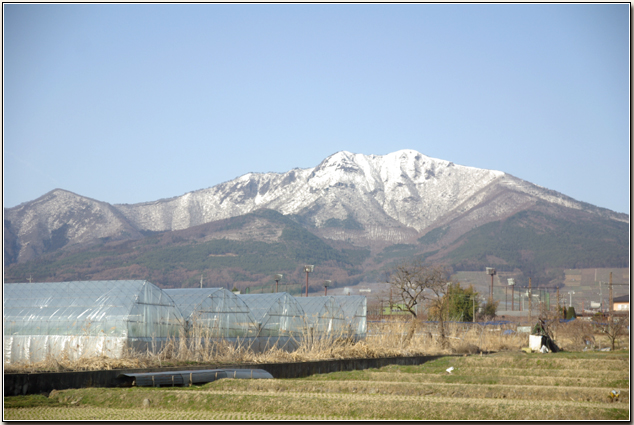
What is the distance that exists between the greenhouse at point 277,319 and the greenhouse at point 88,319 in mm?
5624

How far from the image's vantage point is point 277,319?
2831cm

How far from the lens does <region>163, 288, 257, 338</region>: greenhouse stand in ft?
82.3

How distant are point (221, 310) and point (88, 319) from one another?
693 centimetres

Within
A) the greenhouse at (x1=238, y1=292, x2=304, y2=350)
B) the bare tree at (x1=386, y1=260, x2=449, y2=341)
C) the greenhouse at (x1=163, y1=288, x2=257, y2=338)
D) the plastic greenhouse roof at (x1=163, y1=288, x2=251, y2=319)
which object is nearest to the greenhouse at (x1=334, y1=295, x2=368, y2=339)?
the bare tree at (x1=386, y1=260, x2=449, y2=341)

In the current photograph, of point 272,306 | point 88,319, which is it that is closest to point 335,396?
point 88,319

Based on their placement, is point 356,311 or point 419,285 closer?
point 356,311

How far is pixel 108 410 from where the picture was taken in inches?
441

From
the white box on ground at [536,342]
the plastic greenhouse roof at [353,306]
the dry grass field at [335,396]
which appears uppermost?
the plastic greenhouse roof at [353,306]

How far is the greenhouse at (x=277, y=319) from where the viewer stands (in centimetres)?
2709

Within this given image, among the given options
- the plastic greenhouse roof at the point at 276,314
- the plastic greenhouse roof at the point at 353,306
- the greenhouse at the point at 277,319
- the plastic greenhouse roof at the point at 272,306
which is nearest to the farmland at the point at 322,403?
the greenhouse at the point at 277,319

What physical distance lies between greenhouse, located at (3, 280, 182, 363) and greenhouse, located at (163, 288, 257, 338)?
2817 millimetres

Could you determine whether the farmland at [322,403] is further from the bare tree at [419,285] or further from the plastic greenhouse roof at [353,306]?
the plastic greenhouse roof at [353,306]

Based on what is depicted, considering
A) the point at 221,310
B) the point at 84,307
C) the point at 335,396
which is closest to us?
the point at 335,396

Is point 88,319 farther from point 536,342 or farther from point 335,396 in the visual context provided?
point 536,342
